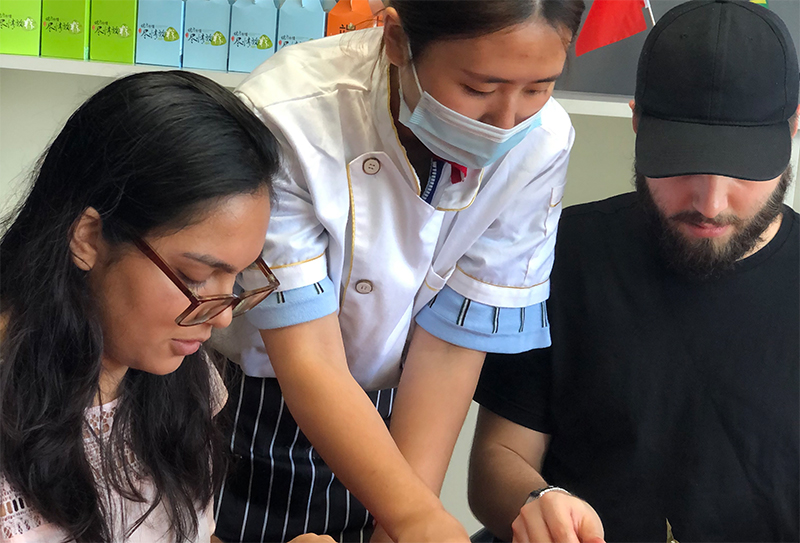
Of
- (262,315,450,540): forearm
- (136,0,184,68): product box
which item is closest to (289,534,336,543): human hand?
(262,315,450,540): forearm

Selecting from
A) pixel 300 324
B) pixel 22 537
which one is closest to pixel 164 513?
pixel 22 537

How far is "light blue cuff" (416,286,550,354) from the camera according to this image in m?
1.17

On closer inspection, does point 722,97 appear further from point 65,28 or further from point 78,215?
point 65,28

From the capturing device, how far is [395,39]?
100 centimetres

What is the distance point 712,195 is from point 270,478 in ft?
2.60

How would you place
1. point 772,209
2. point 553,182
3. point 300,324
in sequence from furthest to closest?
1. point 772,209
2. point 553,182
3. point 300,324

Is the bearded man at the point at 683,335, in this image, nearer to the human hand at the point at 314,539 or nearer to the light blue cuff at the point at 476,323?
the light blue cuff at the point at 476,323

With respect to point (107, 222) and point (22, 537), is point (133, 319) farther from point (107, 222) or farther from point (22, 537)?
point (22, 537)

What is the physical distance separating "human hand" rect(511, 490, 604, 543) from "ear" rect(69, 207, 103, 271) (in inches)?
24.9

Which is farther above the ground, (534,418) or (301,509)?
(534,418)

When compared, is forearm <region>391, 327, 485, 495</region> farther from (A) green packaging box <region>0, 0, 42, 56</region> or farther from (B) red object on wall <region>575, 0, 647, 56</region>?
(A) green packaging box <region>0, 0, 42, 56</region>

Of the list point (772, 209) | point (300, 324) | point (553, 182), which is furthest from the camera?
point (772, 209)

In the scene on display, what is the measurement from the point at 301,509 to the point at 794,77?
995 millimetres

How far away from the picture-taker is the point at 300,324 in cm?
105
